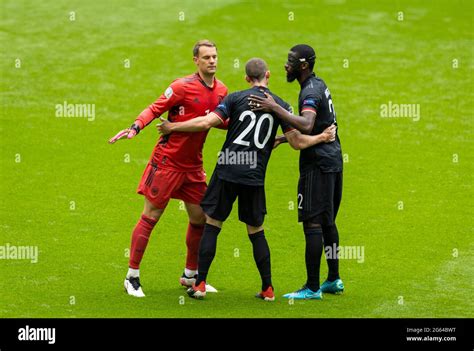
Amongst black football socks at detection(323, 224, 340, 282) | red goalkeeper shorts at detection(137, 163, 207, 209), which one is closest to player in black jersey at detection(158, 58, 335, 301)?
red goalkeeper shorts at detection(137, 163, 207, 209)

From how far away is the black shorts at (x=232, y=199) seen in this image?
11.2 meters

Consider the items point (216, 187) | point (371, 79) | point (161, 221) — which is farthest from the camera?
point (371, 79)

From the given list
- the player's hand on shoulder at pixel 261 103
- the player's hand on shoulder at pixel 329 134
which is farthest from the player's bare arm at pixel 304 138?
the player's hand on shoulder at pixel 261 103

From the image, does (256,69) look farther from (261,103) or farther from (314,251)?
(314,251)

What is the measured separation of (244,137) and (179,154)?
0.83 meters

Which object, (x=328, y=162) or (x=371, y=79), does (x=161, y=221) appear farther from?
(x=371, y=79)

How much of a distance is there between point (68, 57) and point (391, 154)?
735 cm

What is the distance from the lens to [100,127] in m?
18.7

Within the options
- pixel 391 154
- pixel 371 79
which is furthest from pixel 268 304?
pixel 371 79

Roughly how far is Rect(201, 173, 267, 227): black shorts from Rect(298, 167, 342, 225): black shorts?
0.47 metres

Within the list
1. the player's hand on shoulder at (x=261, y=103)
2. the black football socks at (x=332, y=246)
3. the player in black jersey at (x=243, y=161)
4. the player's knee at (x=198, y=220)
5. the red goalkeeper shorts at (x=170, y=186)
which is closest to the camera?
the player's hand on shoulder at (x=261, y=103)

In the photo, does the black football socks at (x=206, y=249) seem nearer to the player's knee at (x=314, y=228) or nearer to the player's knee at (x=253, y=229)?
the player's knee at (x=253, y=229)

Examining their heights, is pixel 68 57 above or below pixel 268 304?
above
